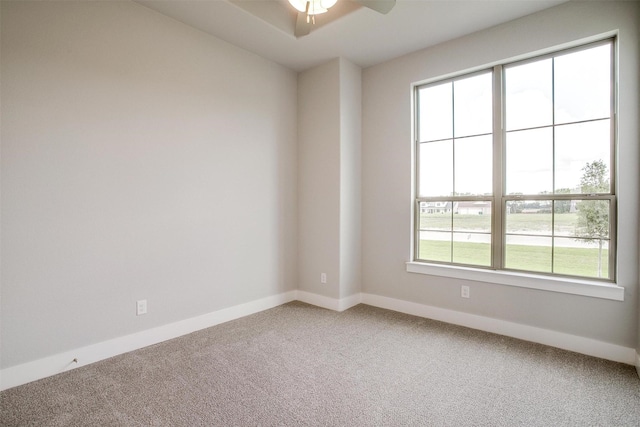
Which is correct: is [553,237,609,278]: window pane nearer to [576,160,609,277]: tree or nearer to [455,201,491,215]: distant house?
[576,160,609,277]: tree

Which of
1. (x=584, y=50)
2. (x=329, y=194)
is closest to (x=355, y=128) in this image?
(x=329, y=194)

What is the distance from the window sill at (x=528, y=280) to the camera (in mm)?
2451

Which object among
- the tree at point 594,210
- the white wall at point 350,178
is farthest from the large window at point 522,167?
the white wall at point 350,178

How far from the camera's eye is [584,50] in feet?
8.69

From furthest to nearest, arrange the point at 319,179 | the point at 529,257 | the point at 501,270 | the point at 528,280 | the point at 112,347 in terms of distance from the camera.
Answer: the point at 319,179
the point at 501,270
the point at 529,257
the point at 528,280
the point at 112,347

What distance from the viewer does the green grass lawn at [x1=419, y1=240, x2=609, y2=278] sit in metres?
2.62

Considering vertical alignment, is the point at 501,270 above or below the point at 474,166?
below

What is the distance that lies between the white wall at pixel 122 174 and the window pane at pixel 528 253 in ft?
8.14

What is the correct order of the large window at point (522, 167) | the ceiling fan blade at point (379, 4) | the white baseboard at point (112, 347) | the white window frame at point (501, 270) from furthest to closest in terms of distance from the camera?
the large window at point (522, 167) → the white window frame at point (501, 270) → the white baseboard at point (112, 347) → the ceiling fan blade at point (379, 4)

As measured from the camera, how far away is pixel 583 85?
2664mm

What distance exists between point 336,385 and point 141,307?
172cm

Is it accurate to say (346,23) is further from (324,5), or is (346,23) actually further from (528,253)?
(528,253)

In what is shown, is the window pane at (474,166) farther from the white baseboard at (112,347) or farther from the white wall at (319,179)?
the white baseboard at (112,347)

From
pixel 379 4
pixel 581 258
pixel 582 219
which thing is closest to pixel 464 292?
pixel 581 258
